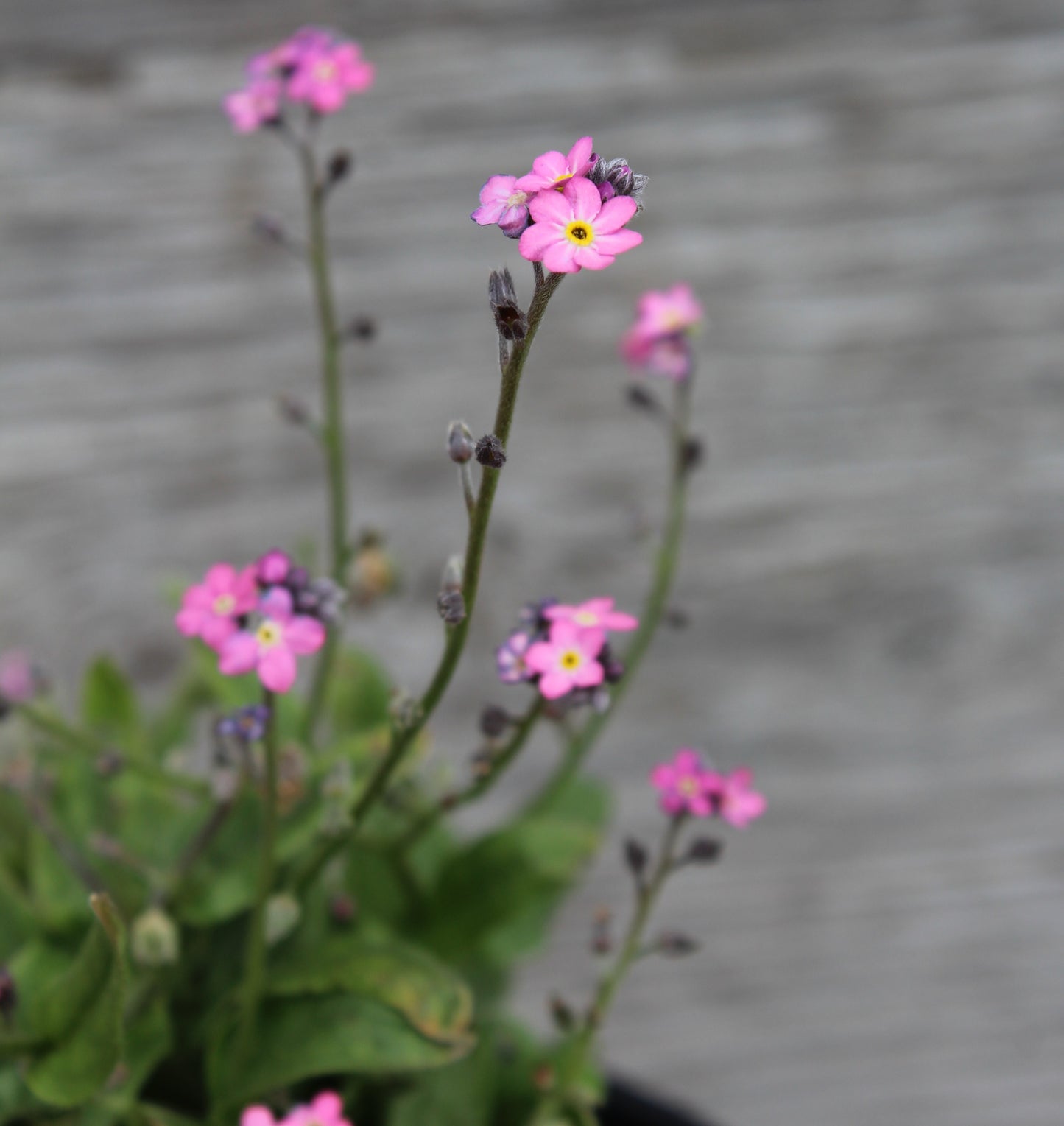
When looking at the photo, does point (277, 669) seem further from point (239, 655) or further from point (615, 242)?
point (615, 242)

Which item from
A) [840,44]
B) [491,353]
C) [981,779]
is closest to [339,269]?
[491,353]

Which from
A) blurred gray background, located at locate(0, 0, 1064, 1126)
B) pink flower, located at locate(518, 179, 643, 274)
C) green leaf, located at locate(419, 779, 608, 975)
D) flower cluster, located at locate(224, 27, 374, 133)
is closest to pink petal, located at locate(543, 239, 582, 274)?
pink flower, located at locate(518, 179, 643, 274)

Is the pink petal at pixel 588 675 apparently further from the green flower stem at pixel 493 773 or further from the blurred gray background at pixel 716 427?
the blurred gray background at pixel 716 427

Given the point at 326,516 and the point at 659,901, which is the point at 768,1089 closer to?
the point at 659,901

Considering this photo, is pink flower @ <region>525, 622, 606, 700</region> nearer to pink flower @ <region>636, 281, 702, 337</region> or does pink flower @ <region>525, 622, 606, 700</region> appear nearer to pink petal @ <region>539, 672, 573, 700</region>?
pink petal @ <region>539, 672, 573, 700</region>

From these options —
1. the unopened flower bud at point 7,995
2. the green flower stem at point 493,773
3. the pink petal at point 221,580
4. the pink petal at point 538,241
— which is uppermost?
the pink petal at point 538,241

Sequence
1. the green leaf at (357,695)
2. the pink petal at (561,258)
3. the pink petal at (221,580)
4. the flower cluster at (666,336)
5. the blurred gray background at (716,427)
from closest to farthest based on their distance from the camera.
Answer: the pink petal at (561,258) → the pink petal at (221,580) → the flower cluster at (666,336) → the green leaf at (357,695) → the blurred gray background at (716,427)

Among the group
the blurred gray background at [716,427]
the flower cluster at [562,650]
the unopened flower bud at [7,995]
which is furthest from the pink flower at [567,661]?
the blurred gray background at [716,427]
